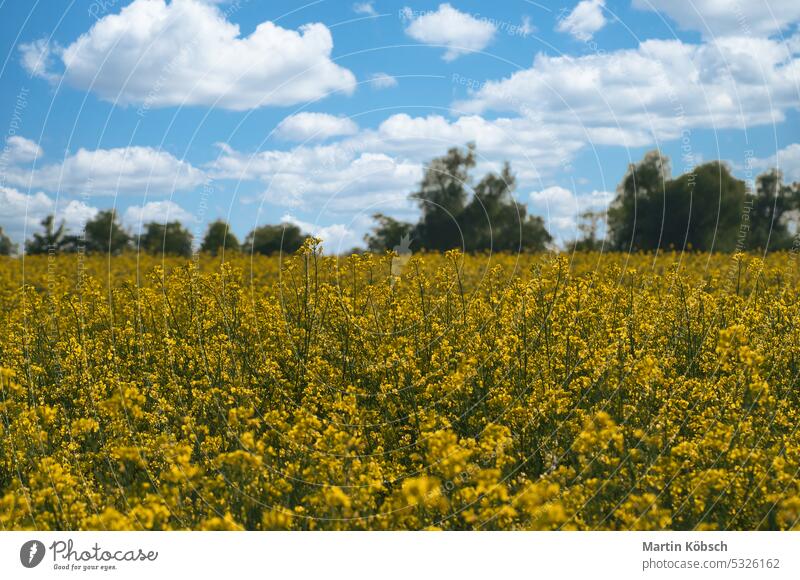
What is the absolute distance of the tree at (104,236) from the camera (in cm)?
2945

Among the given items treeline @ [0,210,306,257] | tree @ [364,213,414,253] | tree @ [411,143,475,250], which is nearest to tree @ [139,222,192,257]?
treeline @ [0,210,306,257]

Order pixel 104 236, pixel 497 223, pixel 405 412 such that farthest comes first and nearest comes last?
1. pixel 104 236
2. pixel 497 223
3. pixel 405 412

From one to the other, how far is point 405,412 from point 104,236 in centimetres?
2750

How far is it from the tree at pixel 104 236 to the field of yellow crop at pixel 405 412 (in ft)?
64.7

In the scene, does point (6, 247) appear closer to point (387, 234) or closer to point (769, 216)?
point (387, 234)

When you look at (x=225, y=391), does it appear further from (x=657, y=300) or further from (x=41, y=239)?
(x=41, y=239)

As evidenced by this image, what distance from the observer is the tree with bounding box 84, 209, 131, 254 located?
1160 inches

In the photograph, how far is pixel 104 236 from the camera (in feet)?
103

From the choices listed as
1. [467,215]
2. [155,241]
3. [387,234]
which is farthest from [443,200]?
[155,241]

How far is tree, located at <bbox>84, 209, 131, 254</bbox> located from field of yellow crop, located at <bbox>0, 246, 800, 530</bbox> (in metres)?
19.7

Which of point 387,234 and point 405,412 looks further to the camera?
point 387,234

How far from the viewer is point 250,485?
516 centimetres

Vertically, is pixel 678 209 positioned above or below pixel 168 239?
above
